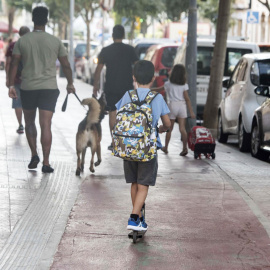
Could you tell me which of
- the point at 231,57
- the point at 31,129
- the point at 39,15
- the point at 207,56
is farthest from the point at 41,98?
the point at 231,57

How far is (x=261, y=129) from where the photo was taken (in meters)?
13.6

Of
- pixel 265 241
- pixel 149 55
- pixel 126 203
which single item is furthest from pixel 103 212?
pixel 149 55

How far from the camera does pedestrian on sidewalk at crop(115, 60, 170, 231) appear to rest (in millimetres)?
7277

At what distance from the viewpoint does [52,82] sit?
10.9m

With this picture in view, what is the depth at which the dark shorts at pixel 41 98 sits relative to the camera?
35.7 feet

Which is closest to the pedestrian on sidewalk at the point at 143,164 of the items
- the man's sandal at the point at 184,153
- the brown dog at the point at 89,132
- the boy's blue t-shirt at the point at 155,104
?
the boy's blue t-shirt at the point at 155,104

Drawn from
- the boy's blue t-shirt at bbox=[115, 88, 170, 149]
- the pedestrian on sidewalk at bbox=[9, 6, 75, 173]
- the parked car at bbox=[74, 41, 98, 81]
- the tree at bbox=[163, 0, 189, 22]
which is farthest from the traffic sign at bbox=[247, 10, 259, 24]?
the boy's blue t-shirt at bbox=[115, 88, 170, 149]

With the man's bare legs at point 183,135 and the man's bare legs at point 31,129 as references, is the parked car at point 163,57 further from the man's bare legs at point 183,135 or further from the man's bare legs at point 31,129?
the man's bare legs at point 31,129

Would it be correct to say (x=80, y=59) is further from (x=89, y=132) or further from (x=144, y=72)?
(x=144, y=72)

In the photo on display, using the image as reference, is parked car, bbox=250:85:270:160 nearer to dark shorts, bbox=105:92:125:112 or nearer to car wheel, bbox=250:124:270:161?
car wheel, bbox=250:124:270:161

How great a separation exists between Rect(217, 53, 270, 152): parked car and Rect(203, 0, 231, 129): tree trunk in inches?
106

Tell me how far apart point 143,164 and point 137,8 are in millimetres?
41848

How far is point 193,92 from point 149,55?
742cm

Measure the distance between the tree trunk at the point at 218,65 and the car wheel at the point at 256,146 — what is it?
194 inches
